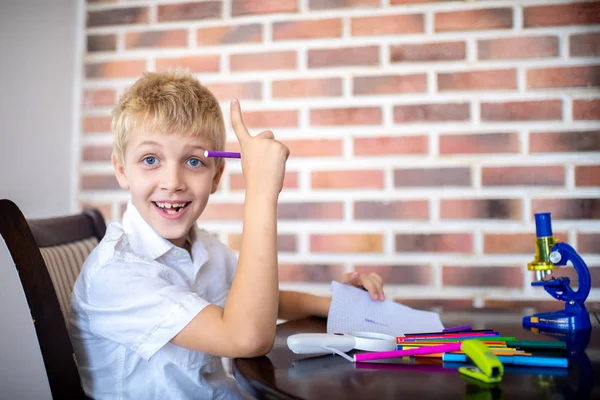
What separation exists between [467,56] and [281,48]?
0.53 metres

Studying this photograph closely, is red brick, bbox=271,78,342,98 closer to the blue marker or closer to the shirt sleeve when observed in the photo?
the shirt sleeve

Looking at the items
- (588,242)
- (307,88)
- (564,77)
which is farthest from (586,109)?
(307,88)

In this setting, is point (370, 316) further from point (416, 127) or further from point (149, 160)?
point (416, 127)

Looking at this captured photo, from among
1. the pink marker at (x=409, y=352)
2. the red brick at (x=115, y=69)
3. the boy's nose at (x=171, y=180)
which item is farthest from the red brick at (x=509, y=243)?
the red brick at (x=115, y=69)

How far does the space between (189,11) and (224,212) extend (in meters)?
0.62

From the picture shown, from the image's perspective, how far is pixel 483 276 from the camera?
1652 mm

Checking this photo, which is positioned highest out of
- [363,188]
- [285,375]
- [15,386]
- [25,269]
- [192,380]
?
[363,188]

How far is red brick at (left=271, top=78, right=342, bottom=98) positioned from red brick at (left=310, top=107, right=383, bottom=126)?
0.17 feet

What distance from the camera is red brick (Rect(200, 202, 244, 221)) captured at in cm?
176

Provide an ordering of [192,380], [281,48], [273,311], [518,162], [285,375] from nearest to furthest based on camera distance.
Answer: [285,375] < [273,311] < [192,380] < [518,162] < [281,48]

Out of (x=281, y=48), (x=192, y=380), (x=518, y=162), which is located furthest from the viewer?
(x=281, y=48)

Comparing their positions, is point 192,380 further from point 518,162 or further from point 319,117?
point 518,162

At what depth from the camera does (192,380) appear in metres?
1.10

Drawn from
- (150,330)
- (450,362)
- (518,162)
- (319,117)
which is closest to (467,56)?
(518,162)
